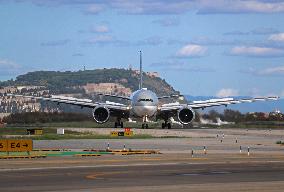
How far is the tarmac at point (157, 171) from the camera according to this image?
35.2m

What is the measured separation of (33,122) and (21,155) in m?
71.5

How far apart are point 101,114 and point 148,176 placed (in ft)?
222

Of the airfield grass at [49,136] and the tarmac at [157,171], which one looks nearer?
the tarmac at [157,171]

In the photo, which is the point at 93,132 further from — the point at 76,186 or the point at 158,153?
the point at 76,186

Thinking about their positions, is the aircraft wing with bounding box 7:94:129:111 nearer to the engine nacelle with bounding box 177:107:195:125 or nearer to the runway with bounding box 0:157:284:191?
the engine nacelle with bounding box 177:107:195:125

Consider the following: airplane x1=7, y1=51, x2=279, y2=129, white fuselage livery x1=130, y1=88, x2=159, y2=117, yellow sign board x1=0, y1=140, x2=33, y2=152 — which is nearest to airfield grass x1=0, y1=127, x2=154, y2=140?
white fuselage livery x1=130, y1=88, x2=159, y2=117

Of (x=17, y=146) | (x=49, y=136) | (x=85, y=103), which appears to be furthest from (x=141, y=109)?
(x=17, y=146)

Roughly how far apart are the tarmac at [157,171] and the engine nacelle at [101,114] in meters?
40.5

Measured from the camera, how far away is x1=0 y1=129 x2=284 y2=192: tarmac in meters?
35.2

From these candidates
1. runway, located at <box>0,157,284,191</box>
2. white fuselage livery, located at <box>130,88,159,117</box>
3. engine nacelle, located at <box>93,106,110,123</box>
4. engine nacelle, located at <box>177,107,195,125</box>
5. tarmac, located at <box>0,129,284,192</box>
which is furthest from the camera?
engine nacelle, located at <box>177,107,195,125</box>

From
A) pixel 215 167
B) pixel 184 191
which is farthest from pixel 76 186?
pixel 215 167

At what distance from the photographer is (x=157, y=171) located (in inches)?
1711

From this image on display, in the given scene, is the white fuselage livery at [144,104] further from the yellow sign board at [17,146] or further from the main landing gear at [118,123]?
the yellow sign board at [17,146]

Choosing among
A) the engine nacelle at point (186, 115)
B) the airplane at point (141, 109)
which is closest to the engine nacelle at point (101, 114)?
the airplane at point (141, 109)
